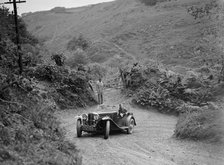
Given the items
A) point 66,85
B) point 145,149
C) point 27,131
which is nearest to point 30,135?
point 27,131

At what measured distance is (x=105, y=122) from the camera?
13430mm

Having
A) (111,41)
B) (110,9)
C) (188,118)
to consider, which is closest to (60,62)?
(188,118)

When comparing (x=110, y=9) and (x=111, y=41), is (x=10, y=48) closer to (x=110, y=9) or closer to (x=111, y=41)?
(x=111, y=41)

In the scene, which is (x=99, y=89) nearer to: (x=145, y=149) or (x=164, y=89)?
(x=164, y=89)

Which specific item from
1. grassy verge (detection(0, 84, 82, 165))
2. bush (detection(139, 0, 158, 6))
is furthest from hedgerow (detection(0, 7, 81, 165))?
bush (detection(139, 0, 158, 6))

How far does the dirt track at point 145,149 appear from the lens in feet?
34.7

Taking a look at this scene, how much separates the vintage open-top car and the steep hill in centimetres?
2575

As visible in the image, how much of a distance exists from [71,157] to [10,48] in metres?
8.33

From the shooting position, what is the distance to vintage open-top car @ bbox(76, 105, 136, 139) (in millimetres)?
13352

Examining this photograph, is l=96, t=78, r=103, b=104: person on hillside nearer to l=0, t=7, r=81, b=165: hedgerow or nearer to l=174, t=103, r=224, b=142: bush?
l=174, t=103, r=224, b=142: bush

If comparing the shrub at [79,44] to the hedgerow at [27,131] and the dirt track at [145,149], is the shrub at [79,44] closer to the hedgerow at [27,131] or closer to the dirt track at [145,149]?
the dirt track at [145,149]

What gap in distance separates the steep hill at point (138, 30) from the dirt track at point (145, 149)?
85.5 feet

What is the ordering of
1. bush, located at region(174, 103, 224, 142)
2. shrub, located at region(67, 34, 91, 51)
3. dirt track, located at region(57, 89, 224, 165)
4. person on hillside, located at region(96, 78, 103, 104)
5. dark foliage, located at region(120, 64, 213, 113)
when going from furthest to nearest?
shrub, located at region(67, 34, 91, 51) < person on hillside, located at region(96, 78, 103, 104) < dark foliage, located at region(120, 64, 213, 113) < bush, located at region(174, 103, 224, 142) < dirt track, located at region(57, 89, 224, 165)

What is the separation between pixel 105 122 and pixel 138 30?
49.1 m
